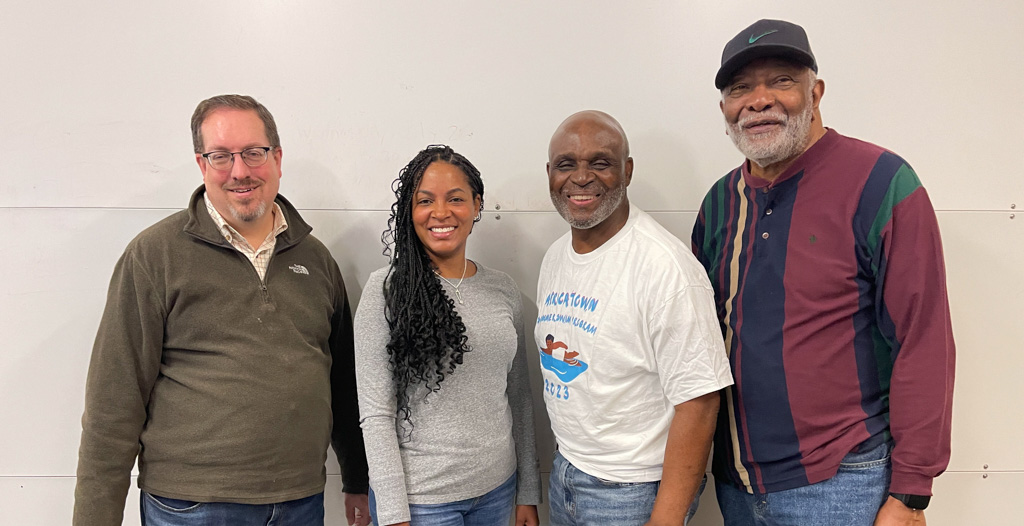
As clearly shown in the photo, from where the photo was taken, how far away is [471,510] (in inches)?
57.0

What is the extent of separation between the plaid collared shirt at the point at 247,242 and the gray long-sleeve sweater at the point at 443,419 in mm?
322

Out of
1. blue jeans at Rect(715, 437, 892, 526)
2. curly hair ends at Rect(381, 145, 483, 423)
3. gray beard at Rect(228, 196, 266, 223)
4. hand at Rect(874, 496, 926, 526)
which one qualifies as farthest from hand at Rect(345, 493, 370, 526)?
hand at Rect(874, 496, 926, 526)

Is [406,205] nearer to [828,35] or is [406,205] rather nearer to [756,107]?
[756,107]

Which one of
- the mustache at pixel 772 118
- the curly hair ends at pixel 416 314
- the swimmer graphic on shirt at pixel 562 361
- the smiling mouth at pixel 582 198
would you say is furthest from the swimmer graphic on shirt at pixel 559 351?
the mustache at pixel 772 118

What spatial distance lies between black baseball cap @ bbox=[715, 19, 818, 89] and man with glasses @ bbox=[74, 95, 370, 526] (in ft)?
4.17

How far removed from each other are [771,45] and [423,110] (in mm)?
1108

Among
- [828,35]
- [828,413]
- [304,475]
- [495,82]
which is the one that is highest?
[828,35]

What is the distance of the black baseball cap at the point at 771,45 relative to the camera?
4.15 ft

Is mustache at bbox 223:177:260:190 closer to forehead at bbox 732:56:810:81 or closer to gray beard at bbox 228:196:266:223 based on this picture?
gray beard at bbox 228:196:266:223

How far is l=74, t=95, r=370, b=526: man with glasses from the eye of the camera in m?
1.36

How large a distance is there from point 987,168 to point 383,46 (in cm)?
214

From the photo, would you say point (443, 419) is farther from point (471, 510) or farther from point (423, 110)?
point (423, 110)

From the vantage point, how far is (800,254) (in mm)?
1272

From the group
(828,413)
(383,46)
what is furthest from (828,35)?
(383,46)
